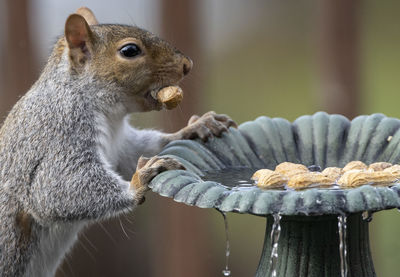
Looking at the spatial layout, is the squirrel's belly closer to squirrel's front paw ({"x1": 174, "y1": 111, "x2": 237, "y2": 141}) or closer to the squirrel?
the squirrel

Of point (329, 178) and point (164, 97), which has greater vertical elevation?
point (164, 97)

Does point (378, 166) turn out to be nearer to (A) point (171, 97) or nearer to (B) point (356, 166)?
(B) point (356, 166)

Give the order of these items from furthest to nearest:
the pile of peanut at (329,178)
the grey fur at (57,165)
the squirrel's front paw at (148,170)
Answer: the grey fur at (57,165), the squirrel's front paw at (148,170), the pile of peanut at (329,178)

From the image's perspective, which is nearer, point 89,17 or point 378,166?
point 378,166

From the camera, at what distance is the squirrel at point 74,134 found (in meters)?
1.65

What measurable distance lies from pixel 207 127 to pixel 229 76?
1424mm

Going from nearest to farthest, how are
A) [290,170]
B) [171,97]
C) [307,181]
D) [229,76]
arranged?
[307,181], [290,170], [171,97], [229,76]

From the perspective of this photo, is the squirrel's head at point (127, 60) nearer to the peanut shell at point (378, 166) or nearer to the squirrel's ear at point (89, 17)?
the squirrel's ear at point (89, 17)

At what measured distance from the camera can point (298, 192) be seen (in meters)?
1.23

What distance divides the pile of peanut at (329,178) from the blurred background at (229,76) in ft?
3.22

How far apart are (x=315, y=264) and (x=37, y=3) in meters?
1.68

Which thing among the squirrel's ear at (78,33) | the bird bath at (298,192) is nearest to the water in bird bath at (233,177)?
the bird bath at (298,192)

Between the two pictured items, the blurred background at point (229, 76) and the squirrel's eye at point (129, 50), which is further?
the blurred background at point (229, 76)

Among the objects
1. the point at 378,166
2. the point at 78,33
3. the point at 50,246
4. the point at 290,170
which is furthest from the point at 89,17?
the point at 378,166
